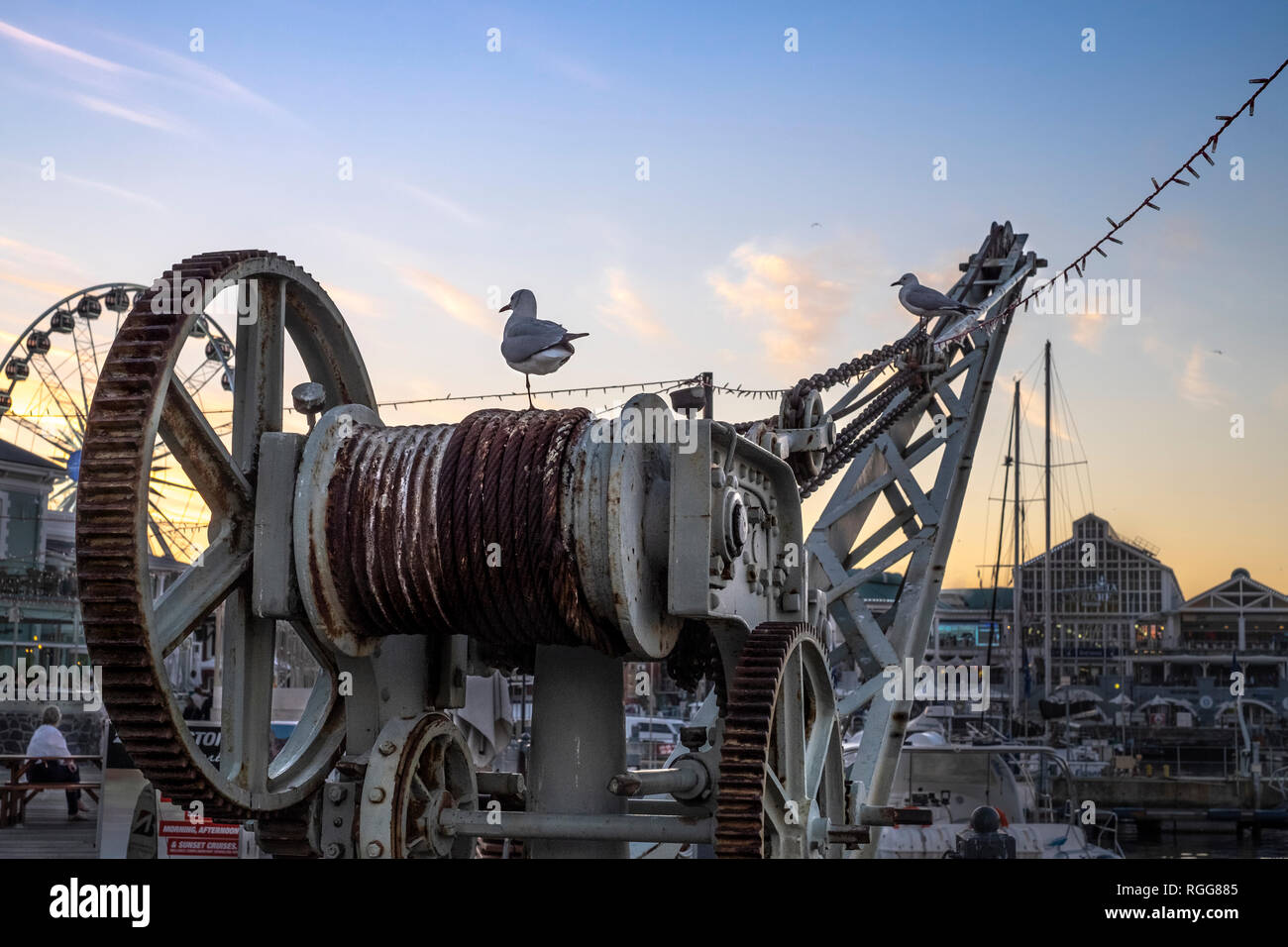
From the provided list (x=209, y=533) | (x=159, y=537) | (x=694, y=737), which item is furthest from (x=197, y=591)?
(x=159, y=537)

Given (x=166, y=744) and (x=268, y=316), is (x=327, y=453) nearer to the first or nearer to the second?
(x=268, y=316)

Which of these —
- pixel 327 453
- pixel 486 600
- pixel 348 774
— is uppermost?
pixel 327 453

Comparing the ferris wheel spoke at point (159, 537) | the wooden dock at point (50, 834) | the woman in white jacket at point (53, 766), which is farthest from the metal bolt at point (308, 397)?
the ferris wheel spoke at point (159, 537)

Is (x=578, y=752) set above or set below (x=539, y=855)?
above

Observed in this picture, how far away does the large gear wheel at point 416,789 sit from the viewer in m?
6.64

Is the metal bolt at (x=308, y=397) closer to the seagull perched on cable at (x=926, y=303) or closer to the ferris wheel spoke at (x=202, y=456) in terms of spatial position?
the ferris wheel spoke at (x=202, y=456)

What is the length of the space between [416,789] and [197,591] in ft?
4.75

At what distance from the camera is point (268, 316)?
22.6 ft

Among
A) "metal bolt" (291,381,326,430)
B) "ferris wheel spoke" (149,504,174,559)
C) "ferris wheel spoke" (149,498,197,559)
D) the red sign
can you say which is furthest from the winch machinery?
"ferris wheel spoke" (149,504,174,559)

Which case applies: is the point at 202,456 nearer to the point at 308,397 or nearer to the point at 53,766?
the point at 308,397

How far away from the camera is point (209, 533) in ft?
22.2
